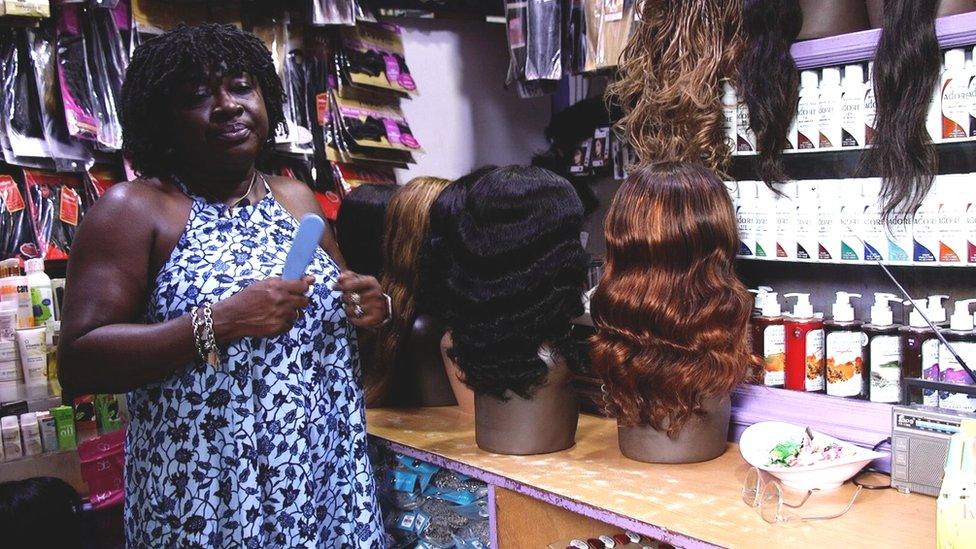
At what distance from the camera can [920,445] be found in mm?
1589

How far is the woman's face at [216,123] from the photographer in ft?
5.12

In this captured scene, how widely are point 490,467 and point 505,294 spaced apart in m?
0.38

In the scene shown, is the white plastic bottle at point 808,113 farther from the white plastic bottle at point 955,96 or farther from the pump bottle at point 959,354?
the pump bottle at point 959,354

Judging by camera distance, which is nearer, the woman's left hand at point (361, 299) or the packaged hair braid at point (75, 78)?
the woman's left hand at point (361, 299)

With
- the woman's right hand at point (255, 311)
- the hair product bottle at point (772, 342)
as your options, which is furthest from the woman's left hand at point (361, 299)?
the hair product bottle at point (772, 342)

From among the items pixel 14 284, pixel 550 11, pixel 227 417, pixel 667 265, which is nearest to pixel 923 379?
pixel 667 265

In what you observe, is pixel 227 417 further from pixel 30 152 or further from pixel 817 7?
pixel 817 7

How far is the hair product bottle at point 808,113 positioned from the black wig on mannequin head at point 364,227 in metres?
1.11

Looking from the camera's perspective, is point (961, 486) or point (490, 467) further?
point (490, 467)

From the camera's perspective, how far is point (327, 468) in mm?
1690

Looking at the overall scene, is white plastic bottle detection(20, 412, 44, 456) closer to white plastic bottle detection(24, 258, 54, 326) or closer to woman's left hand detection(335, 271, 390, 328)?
white plastic bottle detection(24, 258, 54, 326)

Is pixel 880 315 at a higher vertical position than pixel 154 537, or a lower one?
higher

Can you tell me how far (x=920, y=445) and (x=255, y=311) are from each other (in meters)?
1.24

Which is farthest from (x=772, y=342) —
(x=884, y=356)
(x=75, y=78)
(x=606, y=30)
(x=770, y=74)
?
(x=75, y=78)
